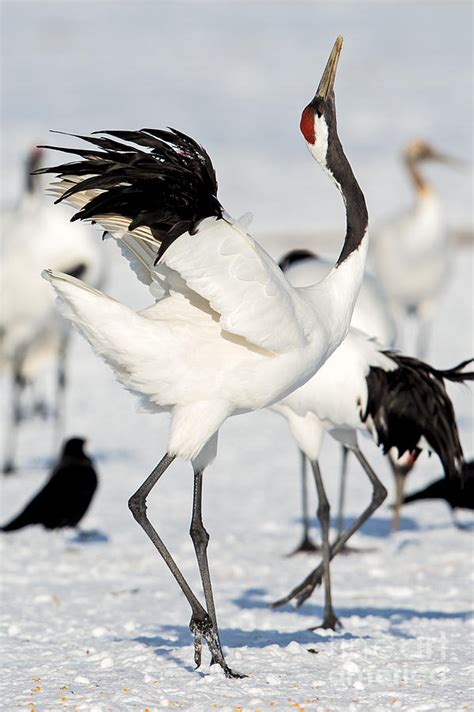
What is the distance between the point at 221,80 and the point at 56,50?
6511mm

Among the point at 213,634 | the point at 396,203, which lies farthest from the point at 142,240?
the point at 396,203

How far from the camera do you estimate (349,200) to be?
5719 mm

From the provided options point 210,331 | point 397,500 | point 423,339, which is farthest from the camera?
point 423,339

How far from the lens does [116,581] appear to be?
765 cm

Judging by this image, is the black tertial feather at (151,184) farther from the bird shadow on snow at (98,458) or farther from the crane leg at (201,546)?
the bird shadow on snow at (98,458)

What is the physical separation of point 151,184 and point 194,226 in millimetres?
239

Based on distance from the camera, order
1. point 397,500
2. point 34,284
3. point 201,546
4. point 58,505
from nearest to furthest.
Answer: point 201,546 < point 58,505 < point 397,500 < point 34,284

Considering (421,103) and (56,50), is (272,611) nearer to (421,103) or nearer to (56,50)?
(421,103)

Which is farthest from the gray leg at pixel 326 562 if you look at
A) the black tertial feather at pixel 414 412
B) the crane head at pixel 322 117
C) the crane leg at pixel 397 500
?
the crane leg at pixel 397 500

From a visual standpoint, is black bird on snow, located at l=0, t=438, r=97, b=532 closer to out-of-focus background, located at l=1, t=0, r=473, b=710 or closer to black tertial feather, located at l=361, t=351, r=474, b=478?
out-of-focus background, located at l=1, t=0, r=473, b=710

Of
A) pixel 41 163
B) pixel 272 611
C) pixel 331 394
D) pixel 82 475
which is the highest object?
pixel 41 163

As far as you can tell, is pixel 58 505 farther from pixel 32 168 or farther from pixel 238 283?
pixel 32 168

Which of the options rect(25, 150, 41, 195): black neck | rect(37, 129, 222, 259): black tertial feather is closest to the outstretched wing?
rect(37, 129, 222, 259): black tertial feather

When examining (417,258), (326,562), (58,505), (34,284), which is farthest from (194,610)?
(417,258)
